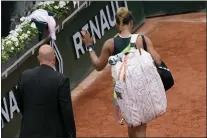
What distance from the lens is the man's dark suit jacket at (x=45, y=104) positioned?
5.37 m

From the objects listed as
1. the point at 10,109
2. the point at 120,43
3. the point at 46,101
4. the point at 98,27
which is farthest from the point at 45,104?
the point at 98,27

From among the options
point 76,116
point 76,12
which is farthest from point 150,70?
point 76,12

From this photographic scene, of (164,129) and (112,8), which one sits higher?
(112,8)

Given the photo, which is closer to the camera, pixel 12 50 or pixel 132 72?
pixel 132 72

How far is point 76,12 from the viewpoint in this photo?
32.5 ft

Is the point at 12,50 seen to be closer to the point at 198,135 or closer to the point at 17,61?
the point at 17,61

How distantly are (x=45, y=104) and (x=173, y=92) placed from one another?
428 centimetres

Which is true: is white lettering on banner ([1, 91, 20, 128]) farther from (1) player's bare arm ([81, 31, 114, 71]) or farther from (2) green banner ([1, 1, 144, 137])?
(1) player's bare arm ([81, 31, 114, 71])

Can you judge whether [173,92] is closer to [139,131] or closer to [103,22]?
[103,22]

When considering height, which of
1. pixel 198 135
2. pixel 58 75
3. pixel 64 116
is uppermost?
pixel 58 75

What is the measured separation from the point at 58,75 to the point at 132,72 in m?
0.70

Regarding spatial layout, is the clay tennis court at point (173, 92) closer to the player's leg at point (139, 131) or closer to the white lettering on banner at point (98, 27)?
the white lettering on banner at point (98, 27)

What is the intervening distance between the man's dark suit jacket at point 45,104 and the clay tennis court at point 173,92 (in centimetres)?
283

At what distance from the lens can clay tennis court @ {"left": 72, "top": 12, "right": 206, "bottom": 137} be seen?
27.4 feet
